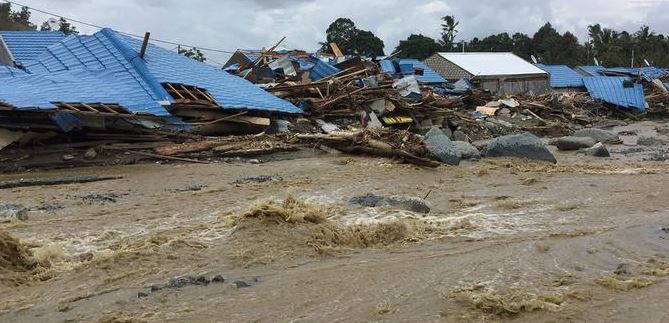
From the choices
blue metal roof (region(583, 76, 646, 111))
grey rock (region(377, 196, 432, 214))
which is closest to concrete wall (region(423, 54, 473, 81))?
blue metal roof (region(583, 76, 646, 111))

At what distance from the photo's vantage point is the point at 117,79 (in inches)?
674

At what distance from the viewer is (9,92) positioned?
541 inches

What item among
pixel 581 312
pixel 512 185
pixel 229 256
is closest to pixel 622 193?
pixel 512 185

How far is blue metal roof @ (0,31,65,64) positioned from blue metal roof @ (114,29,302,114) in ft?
13.8

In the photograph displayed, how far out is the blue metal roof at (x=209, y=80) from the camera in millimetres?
17953

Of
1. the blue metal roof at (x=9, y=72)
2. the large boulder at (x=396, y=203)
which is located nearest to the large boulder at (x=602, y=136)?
the large boulder at (x=396, y=203)

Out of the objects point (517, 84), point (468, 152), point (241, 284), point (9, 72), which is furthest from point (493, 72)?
point (241, 284)

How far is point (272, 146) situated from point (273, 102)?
392 cm

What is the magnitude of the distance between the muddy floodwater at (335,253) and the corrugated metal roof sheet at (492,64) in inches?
1177

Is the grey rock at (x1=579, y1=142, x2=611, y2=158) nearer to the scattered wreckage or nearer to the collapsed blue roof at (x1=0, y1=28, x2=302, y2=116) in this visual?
the scattered wreckage

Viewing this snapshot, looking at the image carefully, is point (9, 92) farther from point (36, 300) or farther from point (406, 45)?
point (406, 45)

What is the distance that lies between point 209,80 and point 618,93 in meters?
26.3

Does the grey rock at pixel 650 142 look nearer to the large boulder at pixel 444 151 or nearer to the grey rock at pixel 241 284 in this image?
the large boulder at pixel 444 151

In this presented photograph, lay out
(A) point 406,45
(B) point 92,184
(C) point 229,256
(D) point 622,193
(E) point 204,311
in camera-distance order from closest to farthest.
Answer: (E) point 204,311 → (C) point 229,256 → (D) point 622,193 → (B) point 92,184 → (A) point 406,45
